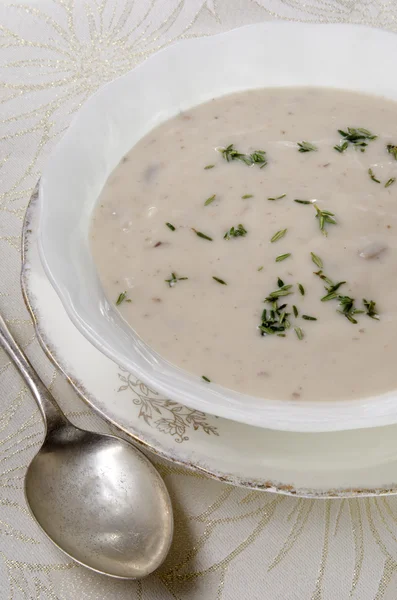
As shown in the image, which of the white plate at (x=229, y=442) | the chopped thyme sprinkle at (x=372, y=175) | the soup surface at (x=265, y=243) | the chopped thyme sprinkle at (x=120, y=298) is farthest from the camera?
the chopped thyme sprinkle at (x=372, y=175)

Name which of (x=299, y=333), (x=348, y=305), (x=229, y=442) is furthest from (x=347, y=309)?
(x=229, y=442)

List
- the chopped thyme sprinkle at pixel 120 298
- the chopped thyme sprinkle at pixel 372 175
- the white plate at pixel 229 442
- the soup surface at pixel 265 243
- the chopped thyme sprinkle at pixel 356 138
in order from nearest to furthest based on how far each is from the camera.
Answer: the white plate at pixel 229 442 → the soup surface at pixel 265 243 → the chopped thyme sprinkle at pixel 120 298 → the chopped thyme sprinkle at pixel 372 175 → the chopped thyme sprinkle at pixel 356 138

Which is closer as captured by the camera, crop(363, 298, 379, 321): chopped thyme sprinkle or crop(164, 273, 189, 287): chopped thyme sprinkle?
crop(363, 298, 379, 321): chopped thyme sprinkle

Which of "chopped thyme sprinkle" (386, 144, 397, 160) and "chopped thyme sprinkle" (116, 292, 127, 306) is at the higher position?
"chopped thyme sprinkle" (386, 144, 397, 160)

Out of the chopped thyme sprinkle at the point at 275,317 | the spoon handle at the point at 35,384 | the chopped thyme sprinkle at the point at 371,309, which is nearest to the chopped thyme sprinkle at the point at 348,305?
the chopped thyme sprinkle at the point at 371,309

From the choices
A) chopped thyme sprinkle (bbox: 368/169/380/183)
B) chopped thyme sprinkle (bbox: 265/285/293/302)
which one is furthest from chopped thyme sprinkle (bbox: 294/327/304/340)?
chopped thyme sprinkle (bbox: 368/169/380/183)

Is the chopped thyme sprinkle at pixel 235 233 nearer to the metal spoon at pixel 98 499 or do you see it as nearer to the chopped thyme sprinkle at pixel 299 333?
the chopped thyme sprinkle at pixel 299 333

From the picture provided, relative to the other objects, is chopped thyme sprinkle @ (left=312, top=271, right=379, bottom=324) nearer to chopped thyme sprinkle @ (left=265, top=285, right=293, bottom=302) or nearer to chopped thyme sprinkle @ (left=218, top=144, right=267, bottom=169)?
chopped thyme sprinkle @ (left=265, top=285, right=293, bottom=302)
